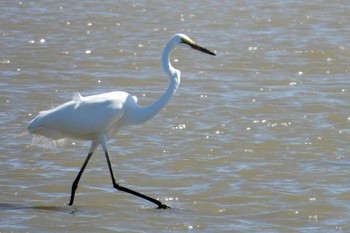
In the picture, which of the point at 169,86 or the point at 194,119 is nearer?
the point at 169,86

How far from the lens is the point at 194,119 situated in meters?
11.0

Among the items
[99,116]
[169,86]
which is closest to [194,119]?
[169,86]

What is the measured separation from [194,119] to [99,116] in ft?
9.58

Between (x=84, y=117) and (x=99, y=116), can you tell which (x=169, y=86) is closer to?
(x=99, y=116)

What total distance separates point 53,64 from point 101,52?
1071 millimetres

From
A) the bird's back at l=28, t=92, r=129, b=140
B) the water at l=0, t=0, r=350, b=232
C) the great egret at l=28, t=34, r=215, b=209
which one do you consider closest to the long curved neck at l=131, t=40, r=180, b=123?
the great egret at l=28, t=34, r=215, b=209

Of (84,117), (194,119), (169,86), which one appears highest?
(169,86)

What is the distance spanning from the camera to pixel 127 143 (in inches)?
396

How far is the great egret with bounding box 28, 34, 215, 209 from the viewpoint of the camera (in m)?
8.19

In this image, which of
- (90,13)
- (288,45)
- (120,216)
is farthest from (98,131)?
(90,13)

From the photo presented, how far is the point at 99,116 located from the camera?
8172mm

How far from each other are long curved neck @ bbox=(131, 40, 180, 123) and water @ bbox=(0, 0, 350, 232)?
2.39 feet

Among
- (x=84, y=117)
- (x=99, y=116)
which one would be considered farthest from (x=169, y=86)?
(x=84, y=117)

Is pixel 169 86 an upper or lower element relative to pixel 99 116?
upper
